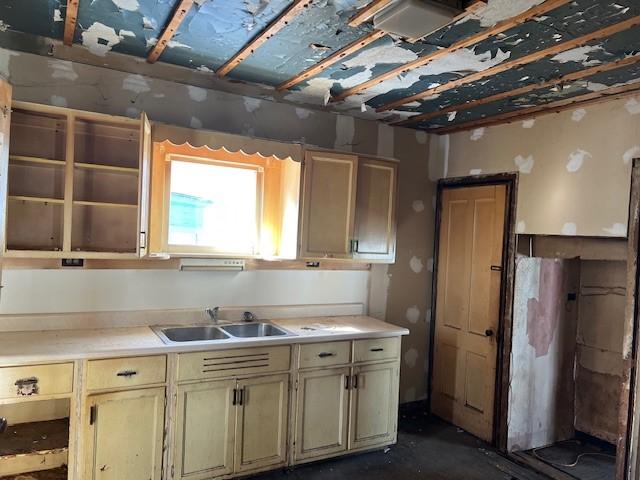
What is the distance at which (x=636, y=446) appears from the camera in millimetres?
2770

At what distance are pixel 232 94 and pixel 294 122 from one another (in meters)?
0.53

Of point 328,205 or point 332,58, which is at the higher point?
point 332,58

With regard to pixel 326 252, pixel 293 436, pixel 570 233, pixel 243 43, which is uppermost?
pixel 243 43

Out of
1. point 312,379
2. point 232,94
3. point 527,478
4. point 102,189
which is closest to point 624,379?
point 527,478

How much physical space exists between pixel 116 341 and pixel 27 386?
19.0 inches

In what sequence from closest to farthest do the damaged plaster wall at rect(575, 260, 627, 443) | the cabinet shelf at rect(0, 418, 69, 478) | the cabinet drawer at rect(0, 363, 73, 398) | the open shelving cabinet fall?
the cabinet drawer at rect(0, 363, 73, 398) → the cabinet shelf at rect(0, 418, 69, 478) → the open shelving cabinet → the damaged plaster wall at rect(575, 260, 627, 443)

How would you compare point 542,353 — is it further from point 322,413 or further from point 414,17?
point 414,17

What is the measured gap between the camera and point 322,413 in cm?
318

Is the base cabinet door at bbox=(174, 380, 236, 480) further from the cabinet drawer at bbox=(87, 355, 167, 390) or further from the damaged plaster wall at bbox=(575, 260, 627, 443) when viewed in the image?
the damaged plaster wall at bbox=(575, 260, 627, 443)

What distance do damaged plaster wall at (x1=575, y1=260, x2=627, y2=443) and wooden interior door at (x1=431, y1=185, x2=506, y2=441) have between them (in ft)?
2.81

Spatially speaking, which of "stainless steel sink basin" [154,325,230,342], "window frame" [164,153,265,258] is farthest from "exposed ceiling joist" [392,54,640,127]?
"stainless steel sink basin" [154,325,230,342]

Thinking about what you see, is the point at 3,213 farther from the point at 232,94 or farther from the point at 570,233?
the point at 570,233

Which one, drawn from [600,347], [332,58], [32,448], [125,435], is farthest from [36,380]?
[600,347]

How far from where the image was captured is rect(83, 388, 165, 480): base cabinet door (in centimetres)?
249
